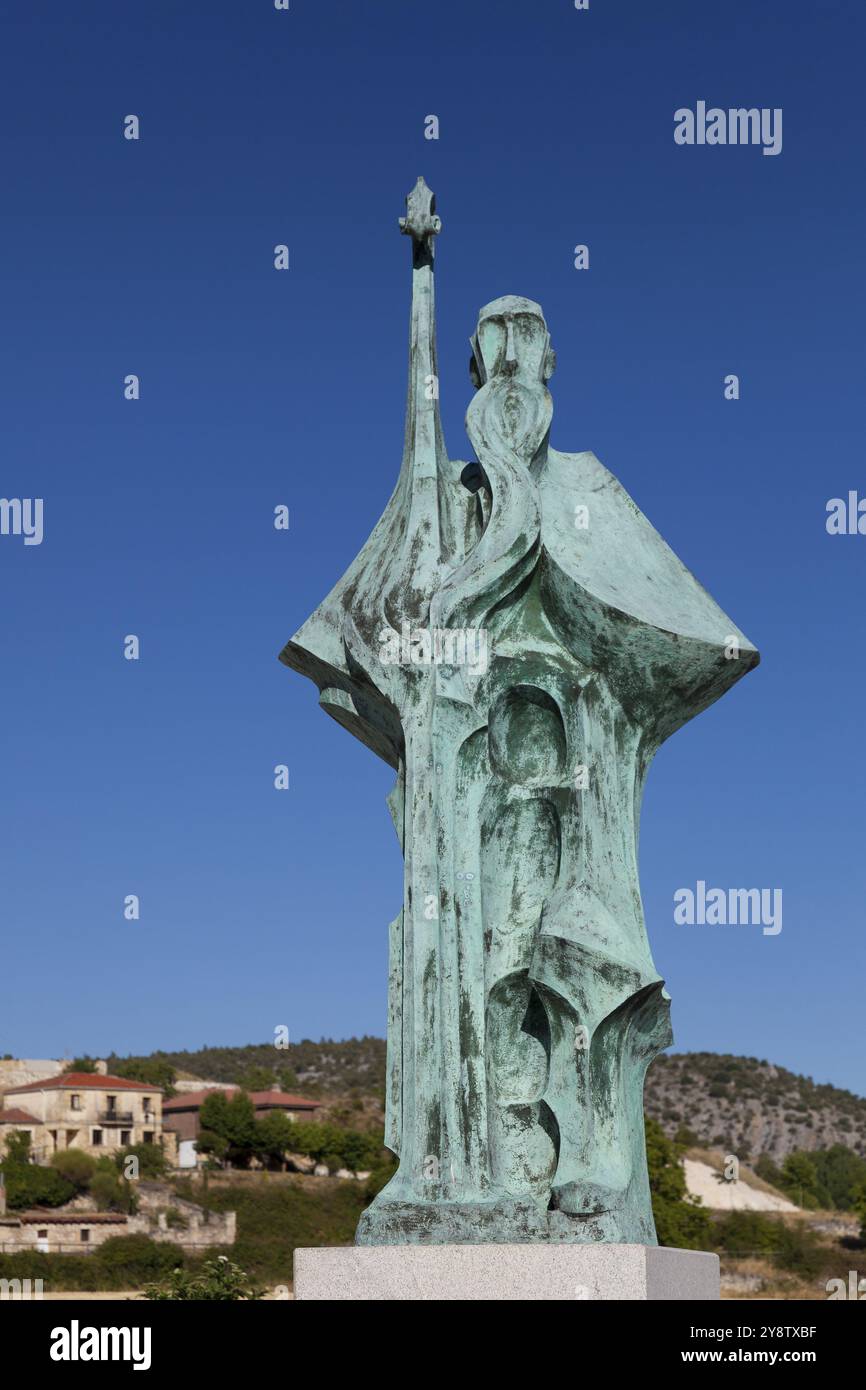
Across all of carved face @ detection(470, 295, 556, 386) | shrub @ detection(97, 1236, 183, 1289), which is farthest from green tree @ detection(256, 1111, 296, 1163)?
carved face @ detection(470, 295, 556, 386)

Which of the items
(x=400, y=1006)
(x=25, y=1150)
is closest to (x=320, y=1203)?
(x=25, y=1150)

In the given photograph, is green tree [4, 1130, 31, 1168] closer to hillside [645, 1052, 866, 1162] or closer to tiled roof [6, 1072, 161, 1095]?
tiled roof [6, 1072, 161, 1095]

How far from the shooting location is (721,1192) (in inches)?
3118

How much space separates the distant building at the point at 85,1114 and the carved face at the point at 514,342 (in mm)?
72448

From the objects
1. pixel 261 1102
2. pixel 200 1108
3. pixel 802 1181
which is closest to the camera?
pixel 802 1181

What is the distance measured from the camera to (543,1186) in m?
9.27

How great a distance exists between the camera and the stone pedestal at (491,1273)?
824cm

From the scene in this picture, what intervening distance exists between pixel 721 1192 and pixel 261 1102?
80.5 ft

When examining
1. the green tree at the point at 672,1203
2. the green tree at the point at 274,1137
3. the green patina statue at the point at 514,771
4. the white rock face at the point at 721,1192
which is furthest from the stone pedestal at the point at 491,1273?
the white rock face at the point at 721,1192

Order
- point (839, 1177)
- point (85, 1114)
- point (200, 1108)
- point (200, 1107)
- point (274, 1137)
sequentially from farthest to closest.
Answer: point (200, 1107) < point (85, 1114) < point (200, 1108) < point (839, 1177) < point (274, 1137)

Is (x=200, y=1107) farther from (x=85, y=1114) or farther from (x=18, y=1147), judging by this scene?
(x=18, y=1147)

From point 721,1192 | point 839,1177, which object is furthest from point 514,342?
point 839,1177

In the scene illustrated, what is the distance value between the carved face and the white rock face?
7121cm
